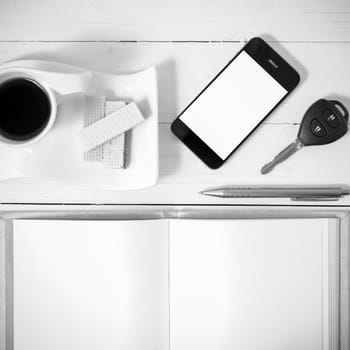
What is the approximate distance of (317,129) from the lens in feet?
1.63

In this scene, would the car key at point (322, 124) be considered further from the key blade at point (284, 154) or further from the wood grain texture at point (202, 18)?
the wood grain texture at point (202, 18)

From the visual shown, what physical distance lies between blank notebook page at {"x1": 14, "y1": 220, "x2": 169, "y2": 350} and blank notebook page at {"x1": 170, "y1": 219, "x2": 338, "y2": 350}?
0.10 feet

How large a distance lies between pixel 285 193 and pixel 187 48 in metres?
0.23

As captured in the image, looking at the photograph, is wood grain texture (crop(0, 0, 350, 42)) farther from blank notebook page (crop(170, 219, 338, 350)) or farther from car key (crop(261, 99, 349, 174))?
blank notebook page (crop(170, 219, 338, 350))

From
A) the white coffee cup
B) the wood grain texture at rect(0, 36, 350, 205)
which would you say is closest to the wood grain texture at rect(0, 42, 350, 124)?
the wood grain texture at rect(0, 36, 350, 205)

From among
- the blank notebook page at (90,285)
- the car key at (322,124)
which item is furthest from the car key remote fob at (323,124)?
the blank notebook page at (90,285)

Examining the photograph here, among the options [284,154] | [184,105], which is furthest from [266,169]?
[184,105]

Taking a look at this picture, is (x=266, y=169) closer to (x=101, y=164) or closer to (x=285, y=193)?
(x=285, y=193)

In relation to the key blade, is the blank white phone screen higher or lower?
higher

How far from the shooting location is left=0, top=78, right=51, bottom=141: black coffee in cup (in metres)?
0.42

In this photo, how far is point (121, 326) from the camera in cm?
51

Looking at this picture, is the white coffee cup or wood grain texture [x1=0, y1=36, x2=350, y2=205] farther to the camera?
wood grain texture [x1=0, y1=36, x2=350, y2=205]

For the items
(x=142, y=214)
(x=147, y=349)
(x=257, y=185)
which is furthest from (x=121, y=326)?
(x=257, y=185)

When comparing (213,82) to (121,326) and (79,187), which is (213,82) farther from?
(121,326)
